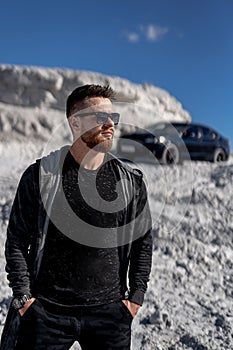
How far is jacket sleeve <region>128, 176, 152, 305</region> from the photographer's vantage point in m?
2.24

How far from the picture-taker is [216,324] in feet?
16.4

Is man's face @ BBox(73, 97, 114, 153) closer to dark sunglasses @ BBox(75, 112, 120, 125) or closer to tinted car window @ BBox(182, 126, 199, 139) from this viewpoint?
dark sunglasses @ BBox(75, 112, 120, 125)

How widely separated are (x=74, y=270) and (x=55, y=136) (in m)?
0.71

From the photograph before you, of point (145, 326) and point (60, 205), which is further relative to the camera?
point (145, 326)

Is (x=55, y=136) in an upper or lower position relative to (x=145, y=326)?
upper

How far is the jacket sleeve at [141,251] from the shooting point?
7.34ft

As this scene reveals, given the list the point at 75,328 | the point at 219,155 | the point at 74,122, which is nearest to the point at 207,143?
the point at 219,155

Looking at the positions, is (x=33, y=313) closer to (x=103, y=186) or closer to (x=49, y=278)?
(x=49, y=278)

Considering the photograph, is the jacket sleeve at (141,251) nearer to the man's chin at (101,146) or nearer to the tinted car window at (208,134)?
the man's chin at (101,146)

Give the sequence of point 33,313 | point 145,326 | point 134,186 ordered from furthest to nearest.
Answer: point 145,326
point 134,186
point 33,313

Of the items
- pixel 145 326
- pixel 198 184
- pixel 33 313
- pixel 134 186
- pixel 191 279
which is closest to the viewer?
pixel 33 313

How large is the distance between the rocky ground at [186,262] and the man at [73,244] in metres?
0.63

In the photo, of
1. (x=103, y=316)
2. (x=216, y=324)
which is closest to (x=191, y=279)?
(x=216, y=324)

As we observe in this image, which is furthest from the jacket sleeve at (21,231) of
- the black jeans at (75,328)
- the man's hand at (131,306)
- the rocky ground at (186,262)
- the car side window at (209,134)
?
the car side window at (209,134)
